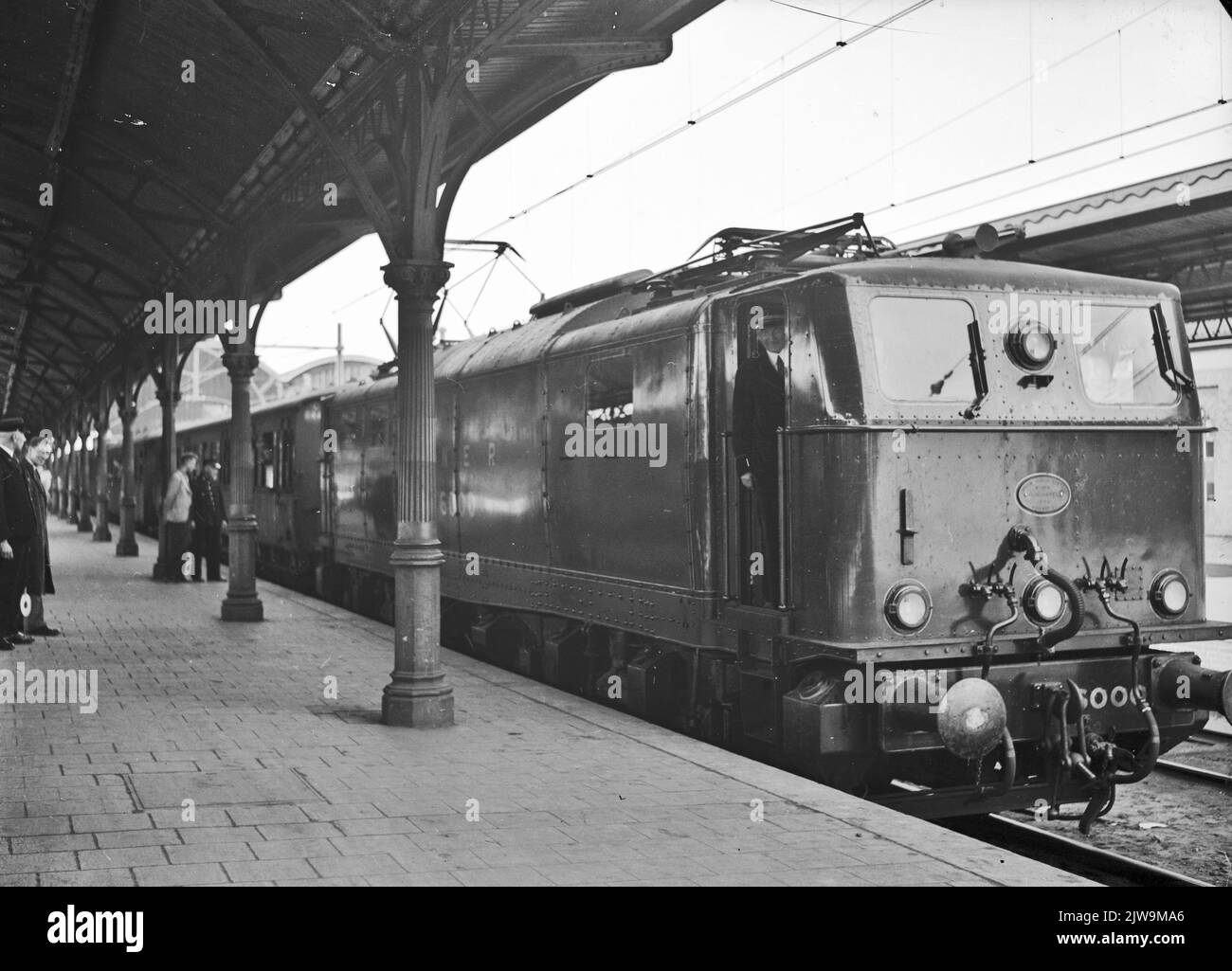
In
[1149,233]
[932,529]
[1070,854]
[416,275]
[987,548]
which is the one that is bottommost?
[1070,854]

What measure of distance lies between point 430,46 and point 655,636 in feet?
13.8

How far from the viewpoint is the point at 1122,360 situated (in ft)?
25.1

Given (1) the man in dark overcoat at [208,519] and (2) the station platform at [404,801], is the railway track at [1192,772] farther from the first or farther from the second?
(1) the man in dark overcoat at [208,519]

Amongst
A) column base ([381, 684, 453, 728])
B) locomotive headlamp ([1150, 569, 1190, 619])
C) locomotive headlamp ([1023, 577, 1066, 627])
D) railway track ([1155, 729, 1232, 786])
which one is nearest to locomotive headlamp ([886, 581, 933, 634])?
locomotive headlamp ([1023, 577, 1066, 627])

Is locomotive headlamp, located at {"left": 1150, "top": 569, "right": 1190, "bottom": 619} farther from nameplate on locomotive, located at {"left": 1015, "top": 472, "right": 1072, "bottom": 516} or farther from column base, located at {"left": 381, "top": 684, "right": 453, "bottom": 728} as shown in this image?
column base, located at {"left": 381, "top": 684, "right": 453, "bottom": 728}

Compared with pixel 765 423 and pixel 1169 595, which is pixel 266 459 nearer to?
pixel 765 423

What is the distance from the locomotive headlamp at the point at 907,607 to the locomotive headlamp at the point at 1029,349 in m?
1.45

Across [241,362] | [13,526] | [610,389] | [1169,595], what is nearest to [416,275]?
[610,389]

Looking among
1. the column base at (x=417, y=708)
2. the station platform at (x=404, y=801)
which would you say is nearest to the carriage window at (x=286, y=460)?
the station platform at (x=404, y=801)

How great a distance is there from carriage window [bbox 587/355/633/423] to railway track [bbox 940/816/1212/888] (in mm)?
3458

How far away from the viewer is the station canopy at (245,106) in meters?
8.92

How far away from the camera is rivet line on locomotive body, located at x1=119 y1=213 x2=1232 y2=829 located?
269 inches

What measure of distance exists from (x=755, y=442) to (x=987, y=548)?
148 centimetres
